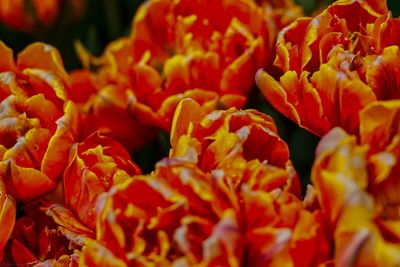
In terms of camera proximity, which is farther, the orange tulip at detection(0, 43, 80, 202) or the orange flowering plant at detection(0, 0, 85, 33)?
the orange flowering plant at detection(0, 0, 85, 33)

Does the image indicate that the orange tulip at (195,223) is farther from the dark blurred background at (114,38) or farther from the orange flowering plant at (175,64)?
the dark blurred background at (114,38)

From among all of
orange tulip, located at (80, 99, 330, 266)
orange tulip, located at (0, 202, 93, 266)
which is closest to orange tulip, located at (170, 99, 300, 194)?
orange tulip, located at (80, 99, 330, 266)

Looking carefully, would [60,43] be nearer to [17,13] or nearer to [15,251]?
[17,13]

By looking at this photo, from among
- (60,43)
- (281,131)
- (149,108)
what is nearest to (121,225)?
(149,108)

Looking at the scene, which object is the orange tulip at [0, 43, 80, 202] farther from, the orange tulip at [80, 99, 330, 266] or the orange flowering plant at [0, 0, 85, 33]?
the orange flowering plant at [0, 0, 85, 33]

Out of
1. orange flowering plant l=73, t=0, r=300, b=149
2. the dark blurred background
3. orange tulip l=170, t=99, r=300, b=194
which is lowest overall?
the dark blurred background

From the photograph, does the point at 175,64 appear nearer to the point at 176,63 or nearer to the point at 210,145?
the point at 176,63

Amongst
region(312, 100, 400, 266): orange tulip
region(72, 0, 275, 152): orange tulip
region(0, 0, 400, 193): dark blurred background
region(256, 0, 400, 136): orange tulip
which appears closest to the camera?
region(312, 100, 400, 266): orange tulip

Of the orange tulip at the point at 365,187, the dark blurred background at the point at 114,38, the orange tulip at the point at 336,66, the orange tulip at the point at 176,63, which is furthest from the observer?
the dark blurred background at the point at 114,38

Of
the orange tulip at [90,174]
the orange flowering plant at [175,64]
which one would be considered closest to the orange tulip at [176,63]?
the orange flowering plant at [175,64]
